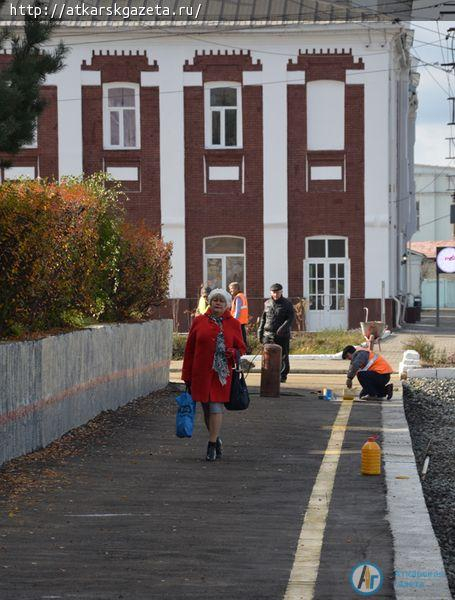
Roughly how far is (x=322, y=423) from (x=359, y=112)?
26.9 m

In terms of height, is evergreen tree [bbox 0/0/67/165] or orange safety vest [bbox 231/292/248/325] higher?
evergreen tree [bbox 0/0/67/165]

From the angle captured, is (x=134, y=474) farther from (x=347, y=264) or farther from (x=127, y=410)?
(x=347, y=264)

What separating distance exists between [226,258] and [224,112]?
4443 millimetres

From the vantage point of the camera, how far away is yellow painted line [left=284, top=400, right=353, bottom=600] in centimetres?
755

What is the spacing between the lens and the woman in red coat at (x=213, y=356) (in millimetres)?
13383

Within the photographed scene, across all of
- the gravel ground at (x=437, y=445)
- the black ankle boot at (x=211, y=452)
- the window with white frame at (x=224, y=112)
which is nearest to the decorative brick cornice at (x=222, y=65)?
the window with white frame at (x=224, y=112)

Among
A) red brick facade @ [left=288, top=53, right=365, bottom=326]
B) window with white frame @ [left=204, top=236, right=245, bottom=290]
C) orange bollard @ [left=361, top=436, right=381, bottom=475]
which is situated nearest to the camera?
orange bollard @ [left=361, top=436, right=381, bottom=475]

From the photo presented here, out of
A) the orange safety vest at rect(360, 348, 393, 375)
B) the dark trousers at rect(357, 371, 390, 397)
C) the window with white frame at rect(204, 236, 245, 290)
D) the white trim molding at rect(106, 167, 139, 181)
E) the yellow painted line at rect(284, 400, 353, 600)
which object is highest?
the white trim molding at rect(106, 167, 139, 181)

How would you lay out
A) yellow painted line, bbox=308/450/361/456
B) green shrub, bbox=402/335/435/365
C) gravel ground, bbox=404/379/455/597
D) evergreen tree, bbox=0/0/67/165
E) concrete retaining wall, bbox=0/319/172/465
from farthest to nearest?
green shrub, bbox=402/335/435/365
evergreen tree, bbox=0/0/67/165
yellow painted line, bbox=308/450/361/456
concrete retaining wall, bbox=0/319/172/465
gravel ground, bbox=404/379/455/597

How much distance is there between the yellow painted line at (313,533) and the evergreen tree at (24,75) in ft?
15.9

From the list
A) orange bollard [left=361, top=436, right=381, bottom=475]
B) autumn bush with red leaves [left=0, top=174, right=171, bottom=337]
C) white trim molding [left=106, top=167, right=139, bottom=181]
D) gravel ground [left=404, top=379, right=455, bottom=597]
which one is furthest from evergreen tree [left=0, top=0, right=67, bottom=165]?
white trim molding [left=106, top=167, right=139, bottom=181]

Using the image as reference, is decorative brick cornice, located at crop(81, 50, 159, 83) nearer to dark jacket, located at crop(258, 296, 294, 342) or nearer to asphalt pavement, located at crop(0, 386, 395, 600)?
dark jacket, located at crop(258, 296, 294, 342)

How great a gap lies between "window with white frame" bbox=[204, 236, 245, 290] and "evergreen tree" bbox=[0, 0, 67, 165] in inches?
1081

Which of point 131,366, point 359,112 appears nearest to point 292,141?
point 359,112
